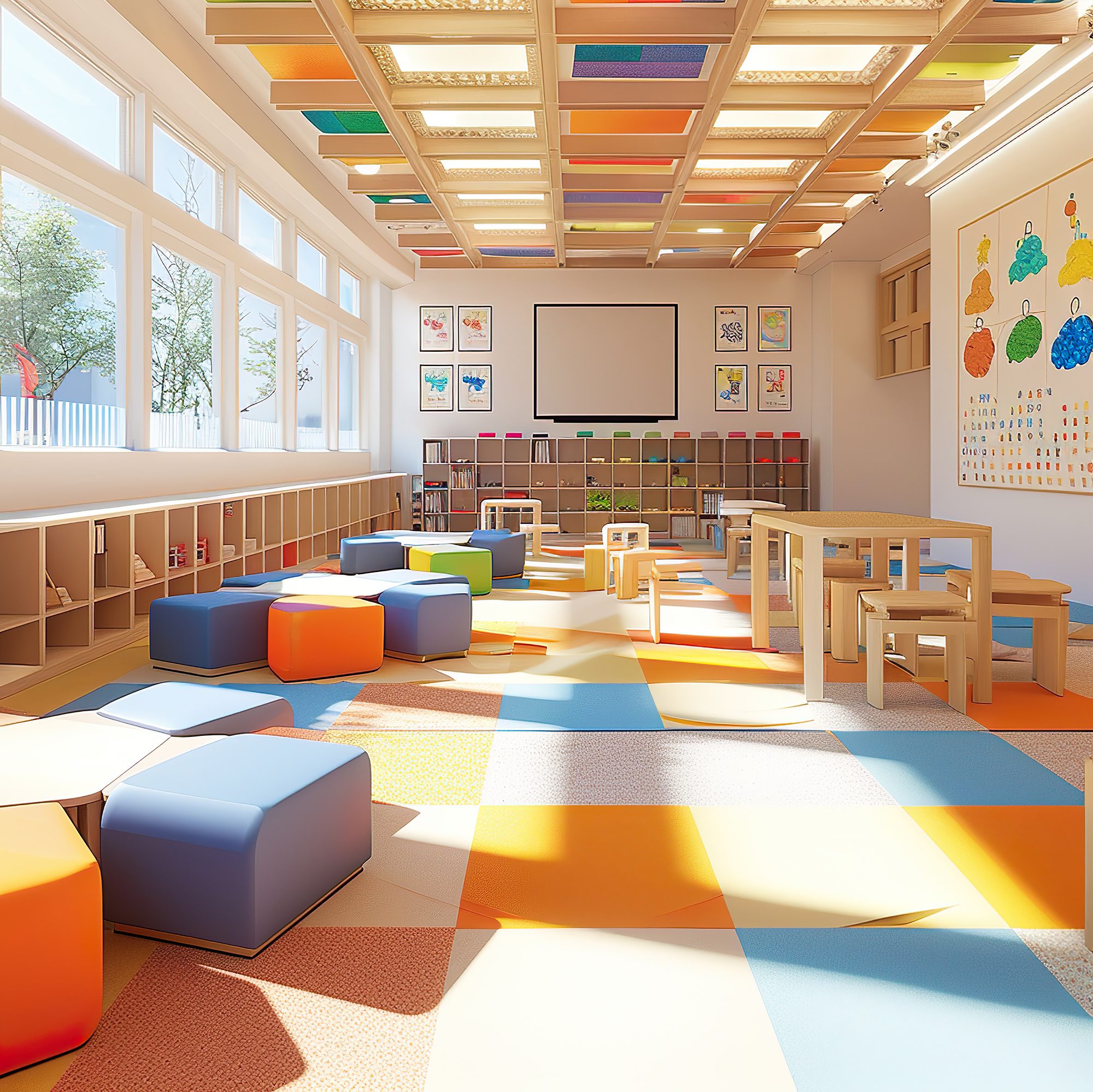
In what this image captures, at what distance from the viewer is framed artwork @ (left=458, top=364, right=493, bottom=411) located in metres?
13.7

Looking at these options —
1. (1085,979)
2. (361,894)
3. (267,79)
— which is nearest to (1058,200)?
(267,79)

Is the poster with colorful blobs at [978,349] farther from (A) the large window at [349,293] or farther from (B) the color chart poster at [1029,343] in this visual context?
(A) the large window at [349,293]

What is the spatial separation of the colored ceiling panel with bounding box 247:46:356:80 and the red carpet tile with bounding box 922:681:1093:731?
5558 millimetres

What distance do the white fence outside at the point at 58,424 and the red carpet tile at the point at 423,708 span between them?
9.23 feet

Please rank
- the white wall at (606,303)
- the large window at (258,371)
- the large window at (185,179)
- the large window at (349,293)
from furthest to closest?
the white wall at (606,303) < the large window at (349,293) < the large window at (258,371) < the large window at (185,179)

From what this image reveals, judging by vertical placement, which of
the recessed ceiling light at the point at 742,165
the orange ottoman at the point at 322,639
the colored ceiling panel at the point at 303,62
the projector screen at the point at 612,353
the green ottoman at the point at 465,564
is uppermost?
the recessed ceiling light at the point at 742,165

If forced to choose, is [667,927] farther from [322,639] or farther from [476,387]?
[476,387]

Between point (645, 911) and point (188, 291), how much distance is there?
7.11 m

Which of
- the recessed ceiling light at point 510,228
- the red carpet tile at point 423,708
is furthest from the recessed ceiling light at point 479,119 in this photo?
the red carpet tile at point 423,708

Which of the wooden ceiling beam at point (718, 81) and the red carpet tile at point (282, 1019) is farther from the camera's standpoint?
the wooden ceiling beam at point (718, 81)

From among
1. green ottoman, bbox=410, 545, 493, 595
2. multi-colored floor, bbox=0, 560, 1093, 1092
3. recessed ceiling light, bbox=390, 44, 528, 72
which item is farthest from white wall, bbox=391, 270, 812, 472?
multi-colored floor, bbox=0, 560, 1093, 1092

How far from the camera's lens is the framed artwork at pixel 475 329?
536 inches

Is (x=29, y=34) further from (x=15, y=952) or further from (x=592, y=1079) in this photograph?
(x=592, y=1079)

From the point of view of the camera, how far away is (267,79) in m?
7.56
